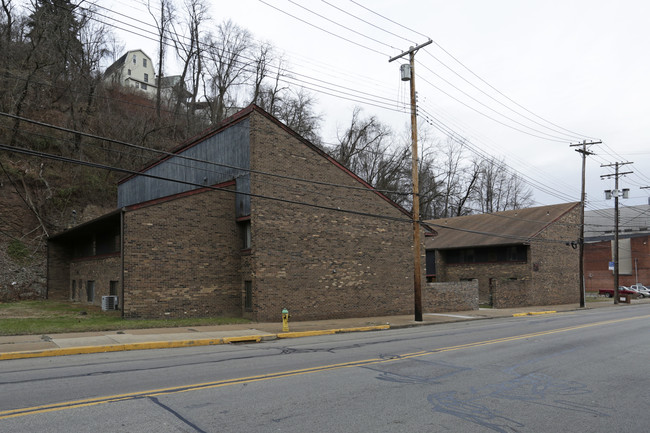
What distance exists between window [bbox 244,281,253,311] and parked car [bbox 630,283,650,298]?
48.6 m

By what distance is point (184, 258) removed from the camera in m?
18.8

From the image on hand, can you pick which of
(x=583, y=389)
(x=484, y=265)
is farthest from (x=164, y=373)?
(x=484, y=265)

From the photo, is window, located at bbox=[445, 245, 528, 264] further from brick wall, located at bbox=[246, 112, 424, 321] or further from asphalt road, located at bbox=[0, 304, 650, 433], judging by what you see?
asphalt road, located at bbox=[0, 304, 650, 433]

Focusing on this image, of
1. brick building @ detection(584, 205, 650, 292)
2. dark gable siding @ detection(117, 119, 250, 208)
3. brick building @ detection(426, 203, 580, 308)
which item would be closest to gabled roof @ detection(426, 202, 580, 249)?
brick building @ detection(426, 203, 580, 308)

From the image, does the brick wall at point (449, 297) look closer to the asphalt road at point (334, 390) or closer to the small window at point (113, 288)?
the asphalt road at point (334, 390)

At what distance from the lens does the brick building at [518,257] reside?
116ft

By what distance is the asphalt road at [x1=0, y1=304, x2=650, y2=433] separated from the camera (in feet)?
19.1

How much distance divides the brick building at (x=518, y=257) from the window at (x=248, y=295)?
57.3 ft

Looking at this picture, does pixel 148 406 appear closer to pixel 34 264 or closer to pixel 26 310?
pixel 26 310

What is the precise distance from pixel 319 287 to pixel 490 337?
787 cm

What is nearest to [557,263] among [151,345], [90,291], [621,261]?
[621,261]

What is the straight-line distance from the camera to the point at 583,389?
793 centimetres

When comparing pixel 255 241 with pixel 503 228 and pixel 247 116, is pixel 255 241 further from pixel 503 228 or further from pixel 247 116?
pixel 503 228

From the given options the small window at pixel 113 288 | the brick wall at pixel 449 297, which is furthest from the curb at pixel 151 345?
the brick wall at pixel 449 297
